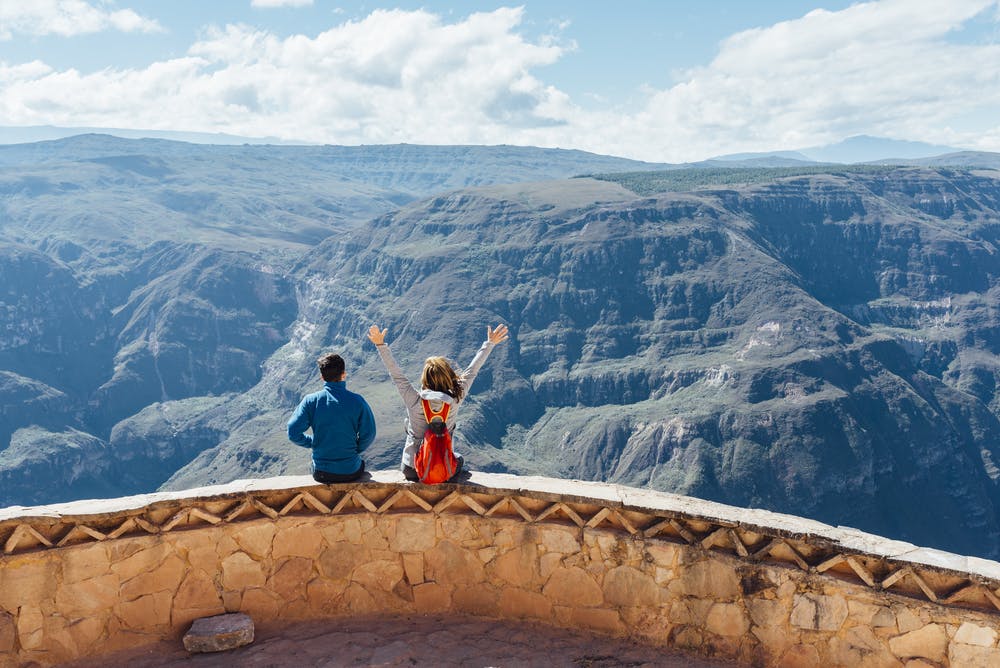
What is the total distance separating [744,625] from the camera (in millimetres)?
7566

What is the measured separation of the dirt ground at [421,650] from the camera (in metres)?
7.59

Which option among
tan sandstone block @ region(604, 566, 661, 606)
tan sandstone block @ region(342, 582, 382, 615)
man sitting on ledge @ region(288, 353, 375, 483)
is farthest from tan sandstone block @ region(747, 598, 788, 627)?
man sitting on ledge @ region(288, 353, 375, 483)

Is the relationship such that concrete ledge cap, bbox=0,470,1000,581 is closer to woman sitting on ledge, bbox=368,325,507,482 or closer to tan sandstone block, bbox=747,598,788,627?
woman sitting on ledge, bbox=368,325,507,482

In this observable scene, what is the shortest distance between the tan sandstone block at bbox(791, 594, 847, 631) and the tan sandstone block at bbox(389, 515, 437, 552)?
341cm

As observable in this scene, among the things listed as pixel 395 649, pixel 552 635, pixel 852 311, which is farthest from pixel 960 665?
pixel 852 311

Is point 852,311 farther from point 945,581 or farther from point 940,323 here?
point 945,581

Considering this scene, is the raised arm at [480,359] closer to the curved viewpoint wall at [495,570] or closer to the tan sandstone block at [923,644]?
the curved viewpoint wall at [495,570]

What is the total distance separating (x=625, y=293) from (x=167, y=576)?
18480 centimetres

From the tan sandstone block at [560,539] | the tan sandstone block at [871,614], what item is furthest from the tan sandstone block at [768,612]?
the tan sandstone block at [560,539]

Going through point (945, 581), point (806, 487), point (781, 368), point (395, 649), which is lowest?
point (806, 487)

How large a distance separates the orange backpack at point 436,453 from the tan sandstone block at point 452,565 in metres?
0.69

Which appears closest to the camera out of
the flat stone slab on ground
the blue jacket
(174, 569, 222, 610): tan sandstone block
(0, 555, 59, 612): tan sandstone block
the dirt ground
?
(0, 555, 59, 612): tan sandstone block

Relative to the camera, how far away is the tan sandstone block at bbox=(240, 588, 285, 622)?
27.0 ft

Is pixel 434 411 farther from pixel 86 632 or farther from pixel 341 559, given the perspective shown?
pixel 86 632
